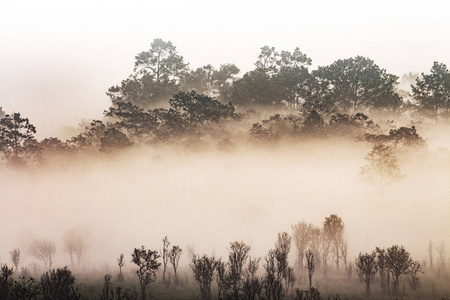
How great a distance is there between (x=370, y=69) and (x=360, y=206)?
122 feet

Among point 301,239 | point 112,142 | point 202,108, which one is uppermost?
point 202,108

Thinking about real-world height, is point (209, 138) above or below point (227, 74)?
below

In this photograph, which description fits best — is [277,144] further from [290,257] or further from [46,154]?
[46,154]

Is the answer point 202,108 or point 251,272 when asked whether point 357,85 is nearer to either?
point 202,108

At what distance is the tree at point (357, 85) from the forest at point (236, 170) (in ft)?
1.08

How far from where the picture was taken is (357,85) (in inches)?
4683

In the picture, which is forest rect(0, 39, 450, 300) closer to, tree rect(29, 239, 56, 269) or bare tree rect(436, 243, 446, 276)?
tree rect(29, 239, 56, 269)

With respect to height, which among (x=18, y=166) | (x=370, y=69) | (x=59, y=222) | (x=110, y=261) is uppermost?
(x=370, y=69)

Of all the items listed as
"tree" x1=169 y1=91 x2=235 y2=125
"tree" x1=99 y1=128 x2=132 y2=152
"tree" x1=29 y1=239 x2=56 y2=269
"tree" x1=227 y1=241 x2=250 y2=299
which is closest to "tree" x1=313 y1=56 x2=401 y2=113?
"tree" x1=169 y1=91 x2=235 y2=125

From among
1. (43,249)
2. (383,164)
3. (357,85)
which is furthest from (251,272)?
(357,85)

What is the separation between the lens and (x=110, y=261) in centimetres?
8725

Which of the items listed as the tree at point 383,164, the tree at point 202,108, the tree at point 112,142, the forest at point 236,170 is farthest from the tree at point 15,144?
the tree at point 383,164

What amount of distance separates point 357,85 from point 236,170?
115 feet

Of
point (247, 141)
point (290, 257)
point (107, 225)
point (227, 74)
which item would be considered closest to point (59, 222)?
point (107, 225)
